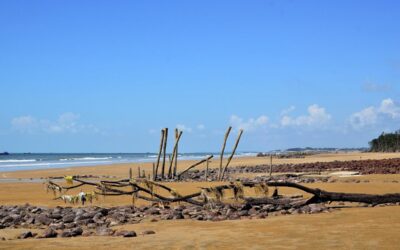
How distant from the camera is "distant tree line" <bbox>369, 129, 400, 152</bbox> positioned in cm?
8305

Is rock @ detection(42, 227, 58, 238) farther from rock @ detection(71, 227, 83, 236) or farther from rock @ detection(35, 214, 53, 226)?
rock @ detection(35, 214, 53, 226)

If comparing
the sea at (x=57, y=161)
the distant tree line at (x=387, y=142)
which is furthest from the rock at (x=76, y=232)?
the distant tree line at (x=387, y=142)

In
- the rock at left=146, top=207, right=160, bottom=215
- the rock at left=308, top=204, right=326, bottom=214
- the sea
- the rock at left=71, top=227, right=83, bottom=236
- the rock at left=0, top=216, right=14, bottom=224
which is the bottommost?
the rock at left=0, top=216, right=14, bottom=224

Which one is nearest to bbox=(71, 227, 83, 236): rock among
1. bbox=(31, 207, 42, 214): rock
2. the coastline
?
bbox=(31, 207, 42, 214): rock

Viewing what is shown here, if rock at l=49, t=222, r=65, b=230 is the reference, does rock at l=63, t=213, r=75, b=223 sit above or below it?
above

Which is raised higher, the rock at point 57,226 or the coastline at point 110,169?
the coastline at point 110,169

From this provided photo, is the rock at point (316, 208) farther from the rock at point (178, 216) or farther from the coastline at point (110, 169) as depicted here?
the coastline at point (110, 169)

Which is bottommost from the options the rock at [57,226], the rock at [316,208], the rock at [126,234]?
the rock at [57,226]

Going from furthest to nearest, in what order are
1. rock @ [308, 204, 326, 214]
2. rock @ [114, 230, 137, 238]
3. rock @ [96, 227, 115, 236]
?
1. rock @ [308, 204, 326, 214]
2. rock @ [96, 227, 115, 236]
3. rock @ [114, 230, 137, 238]

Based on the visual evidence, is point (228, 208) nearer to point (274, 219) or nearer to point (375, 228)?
point (274, 219)

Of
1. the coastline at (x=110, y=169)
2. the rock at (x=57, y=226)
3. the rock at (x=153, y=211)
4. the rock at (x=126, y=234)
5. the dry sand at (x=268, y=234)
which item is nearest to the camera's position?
the dry sand at (x=268, y=234)

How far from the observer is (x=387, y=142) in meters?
86.1

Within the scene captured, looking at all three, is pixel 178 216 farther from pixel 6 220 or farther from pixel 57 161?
pixel 57 161

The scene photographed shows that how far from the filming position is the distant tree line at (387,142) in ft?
272
